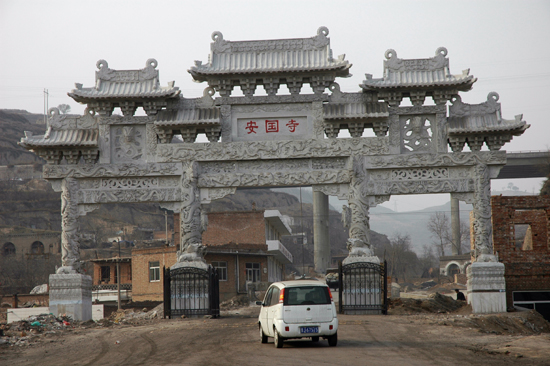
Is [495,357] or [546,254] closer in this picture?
[495,357]

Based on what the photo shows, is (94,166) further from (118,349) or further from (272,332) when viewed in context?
(272,332)

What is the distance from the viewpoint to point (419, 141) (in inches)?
695

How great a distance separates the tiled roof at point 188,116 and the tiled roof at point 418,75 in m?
4.49

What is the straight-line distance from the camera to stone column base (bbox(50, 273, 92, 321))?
17062mm

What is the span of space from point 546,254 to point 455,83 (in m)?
6.67

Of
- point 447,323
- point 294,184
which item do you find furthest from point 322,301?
point 294,184

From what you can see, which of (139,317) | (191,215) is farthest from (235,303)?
(191,215)

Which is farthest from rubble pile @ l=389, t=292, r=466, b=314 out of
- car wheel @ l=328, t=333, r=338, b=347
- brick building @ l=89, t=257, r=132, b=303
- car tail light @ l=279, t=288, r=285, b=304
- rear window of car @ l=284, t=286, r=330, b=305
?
brick building @ l=89, t=257, r=132, b=303

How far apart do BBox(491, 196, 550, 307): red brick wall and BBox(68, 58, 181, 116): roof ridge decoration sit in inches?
431

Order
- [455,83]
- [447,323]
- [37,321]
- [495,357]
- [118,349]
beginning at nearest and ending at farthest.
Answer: [495,357] < [118,349] < [447,323] < [37,321] < [455,83]

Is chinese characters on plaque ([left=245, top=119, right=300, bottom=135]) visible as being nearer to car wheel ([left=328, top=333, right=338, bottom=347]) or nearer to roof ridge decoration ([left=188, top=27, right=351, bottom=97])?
roof ridge decoration ([left=188, top=27, right=351, bottom=97])

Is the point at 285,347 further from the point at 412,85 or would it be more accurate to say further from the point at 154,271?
the point at 154,271

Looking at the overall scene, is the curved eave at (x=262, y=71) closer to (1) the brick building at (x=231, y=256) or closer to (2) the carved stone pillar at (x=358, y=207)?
(2) the carved stone pillar at (x=358, y=207)

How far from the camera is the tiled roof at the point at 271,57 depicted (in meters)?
17.2
